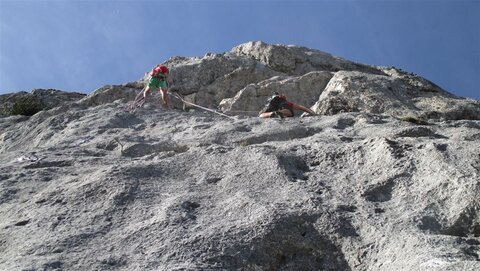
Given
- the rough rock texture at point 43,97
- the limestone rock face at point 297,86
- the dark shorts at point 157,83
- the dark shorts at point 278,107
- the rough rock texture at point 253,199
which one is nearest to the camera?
the rough rock texture at point 253,199

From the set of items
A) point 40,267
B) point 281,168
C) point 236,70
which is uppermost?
point 236,70

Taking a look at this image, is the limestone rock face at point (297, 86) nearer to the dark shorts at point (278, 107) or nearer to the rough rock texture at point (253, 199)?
the dark shorts at point (278, 107)

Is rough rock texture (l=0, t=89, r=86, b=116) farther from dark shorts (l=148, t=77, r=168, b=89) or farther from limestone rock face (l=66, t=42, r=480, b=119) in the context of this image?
dark shorts (l=148, t=77, r=168, b=89)

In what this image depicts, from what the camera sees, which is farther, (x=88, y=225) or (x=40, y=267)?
(x=88, y=225)

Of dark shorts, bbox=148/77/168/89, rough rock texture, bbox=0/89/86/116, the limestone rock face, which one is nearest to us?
the limestone rock face

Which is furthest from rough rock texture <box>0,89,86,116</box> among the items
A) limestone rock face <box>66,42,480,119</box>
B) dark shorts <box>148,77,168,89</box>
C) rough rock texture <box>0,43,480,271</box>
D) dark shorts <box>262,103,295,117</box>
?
rough rock texture <box>0,43,480,271</box>

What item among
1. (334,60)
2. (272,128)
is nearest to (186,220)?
(272,128)

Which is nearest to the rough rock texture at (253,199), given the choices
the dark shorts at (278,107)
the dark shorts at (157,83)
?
the dark shorts at (278,107)

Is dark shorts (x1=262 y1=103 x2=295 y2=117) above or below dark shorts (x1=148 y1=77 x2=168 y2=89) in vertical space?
below

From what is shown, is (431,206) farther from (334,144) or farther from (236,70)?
(236,70)

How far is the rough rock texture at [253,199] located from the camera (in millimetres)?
6465

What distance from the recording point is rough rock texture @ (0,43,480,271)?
255 inches

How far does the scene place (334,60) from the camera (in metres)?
22.8

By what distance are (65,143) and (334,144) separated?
5.65 metres
